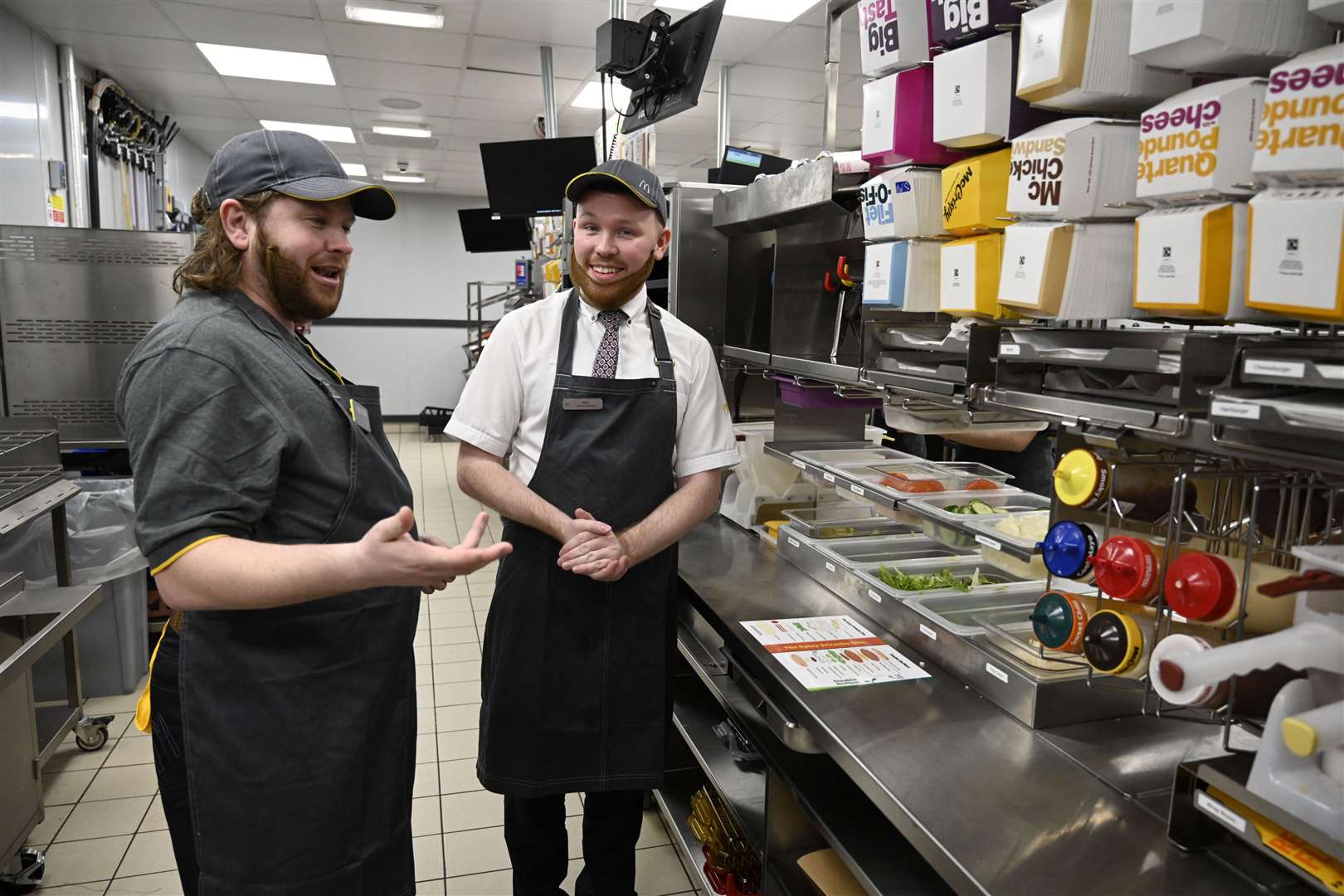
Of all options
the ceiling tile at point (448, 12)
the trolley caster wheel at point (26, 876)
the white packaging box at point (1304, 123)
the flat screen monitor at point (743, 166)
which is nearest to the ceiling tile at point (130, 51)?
the ceiling tile at point (448, 12)

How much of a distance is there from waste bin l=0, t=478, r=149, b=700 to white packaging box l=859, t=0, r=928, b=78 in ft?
11.1

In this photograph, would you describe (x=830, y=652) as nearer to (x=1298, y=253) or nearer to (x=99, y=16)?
(x=1298, y=253)

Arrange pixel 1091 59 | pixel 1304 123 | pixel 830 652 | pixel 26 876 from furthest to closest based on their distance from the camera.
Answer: pixel 26 876, pixel 830 652, pixel 1091 59, pixel 1304 123

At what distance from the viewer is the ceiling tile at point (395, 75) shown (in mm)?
6082

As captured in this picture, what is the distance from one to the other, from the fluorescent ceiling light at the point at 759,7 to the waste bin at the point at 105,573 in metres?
3.77

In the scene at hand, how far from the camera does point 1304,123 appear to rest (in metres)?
0.91

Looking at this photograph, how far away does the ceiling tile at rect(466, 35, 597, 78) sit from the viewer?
5.62 meters

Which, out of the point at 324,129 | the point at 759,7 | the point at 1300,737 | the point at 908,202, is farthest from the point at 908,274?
the point at 324,129

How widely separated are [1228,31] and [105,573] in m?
4.09

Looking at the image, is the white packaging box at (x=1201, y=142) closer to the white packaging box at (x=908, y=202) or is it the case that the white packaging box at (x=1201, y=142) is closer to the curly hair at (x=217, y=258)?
the white packaging box at (x=908, y=202)

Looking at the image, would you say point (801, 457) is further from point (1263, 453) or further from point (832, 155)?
point (1263, 453)

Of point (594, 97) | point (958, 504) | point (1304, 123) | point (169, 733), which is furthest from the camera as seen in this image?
point (594, 97)

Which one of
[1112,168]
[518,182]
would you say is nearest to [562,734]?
[1112,168]

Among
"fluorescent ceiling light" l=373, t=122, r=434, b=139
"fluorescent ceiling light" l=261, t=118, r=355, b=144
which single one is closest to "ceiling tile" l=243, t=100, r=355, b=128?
"fluorescent ceiling light" l=261, t=118, r=355, b=144
